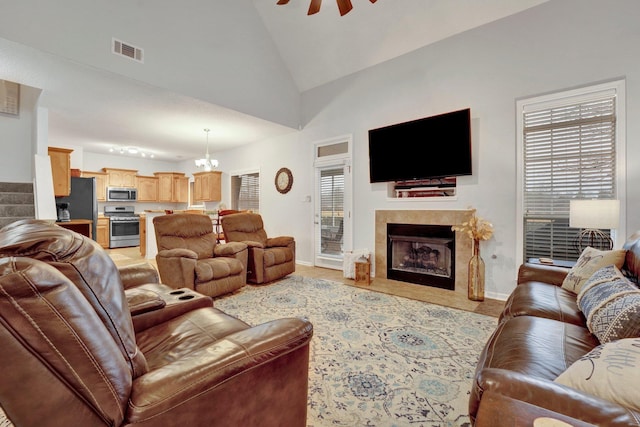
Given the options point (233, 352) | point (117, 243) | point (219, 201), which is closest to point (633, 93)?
point (233, 352)

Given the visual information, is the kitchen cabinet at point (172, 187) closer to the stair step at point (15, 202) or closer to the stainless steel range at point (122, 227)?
the stainless steel range at point (122, 227)

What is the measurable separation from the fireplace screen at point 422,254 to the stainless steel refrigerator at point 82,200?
538 centimetres

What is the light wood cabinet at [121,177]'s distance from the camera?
7871 millimetres

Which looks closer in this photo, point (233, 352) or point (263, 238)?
point (233, 352)

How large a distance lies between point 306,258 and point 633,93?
15.9 feet

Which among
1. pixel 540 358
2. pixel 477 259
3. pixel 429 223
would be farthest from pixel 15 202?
pixel 477 259

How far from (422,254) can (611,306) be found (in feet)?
9.75

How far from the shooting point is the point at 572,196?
316 cm

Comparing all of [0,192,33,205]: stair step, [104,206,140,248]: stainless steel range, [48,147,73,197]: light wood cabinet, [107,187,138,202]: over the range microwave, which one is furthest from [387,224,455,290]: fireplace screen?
[107,187,138,202]: over the range microwave

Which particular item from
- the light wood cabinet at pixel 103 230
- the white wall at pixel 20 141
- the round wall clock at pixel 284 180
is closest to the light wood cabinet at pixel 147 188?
the light wood cabinet at pixel 103 230

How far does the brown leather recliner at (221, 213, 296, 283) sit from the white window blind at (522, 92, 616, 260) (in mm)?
3155

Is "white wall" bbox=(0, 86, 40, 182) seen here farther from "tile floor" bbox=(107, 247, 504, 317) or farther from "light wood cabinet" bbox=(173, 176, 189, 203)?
"tile floor" bbox=(107, 247, 504, 317)

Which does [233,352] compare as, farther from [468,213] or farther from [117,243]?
[117,243]

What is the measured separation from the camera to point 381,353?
217 cm
